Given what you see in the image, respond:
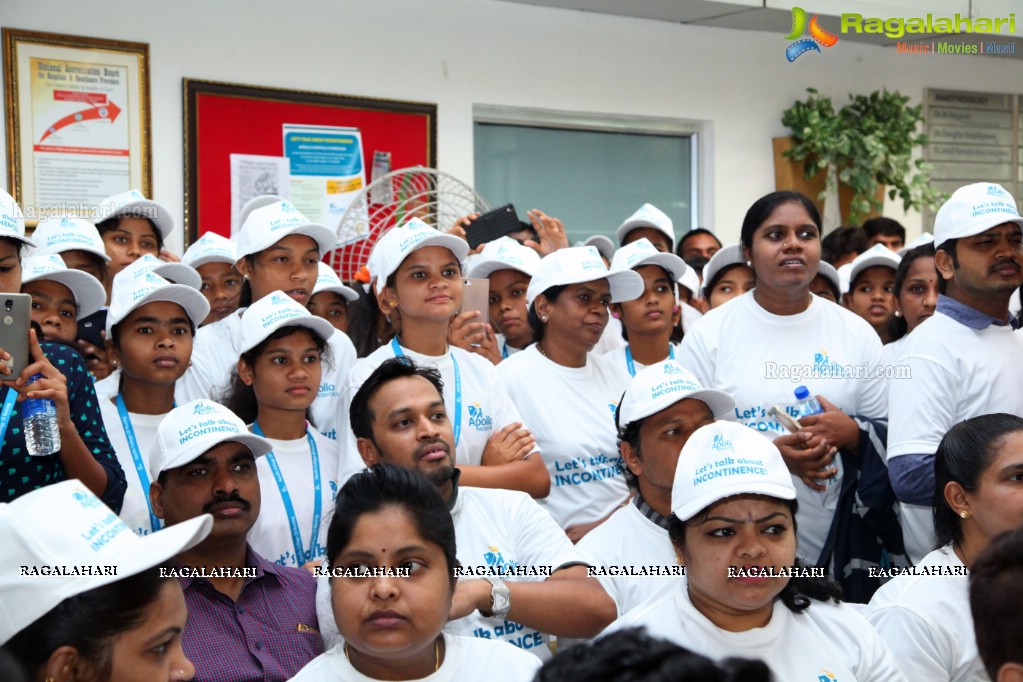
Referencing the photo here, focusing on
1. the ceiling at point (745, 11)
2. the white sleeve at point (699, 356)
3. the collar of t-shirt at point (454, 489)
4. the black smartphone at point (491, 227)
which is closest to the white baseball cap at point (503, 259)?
the black smartphone at point (491, 227)

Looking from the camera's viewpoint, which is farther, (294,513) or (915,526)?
(915,526)

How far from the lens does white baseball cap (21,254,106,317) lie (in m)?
2.94

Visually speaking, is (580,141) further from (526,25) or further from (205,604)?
(205,604)

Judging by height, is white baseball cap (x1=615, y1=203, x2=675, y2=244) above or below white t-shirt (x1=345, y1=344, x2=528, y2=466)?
above

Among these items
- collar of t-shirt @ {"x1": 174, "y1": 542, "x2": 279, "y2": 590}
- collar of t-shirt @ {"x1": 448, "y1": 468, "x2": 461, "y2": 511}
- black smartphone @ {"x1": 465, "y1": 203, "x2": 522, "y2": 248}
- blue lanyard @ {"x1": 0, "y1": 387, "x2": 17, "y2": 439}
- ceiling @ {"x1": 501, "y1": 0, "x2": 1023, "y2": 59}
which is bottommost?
collar of t-shirt @ {"x1": 174, "y1": 542, "x2": 279, "y2": 590}

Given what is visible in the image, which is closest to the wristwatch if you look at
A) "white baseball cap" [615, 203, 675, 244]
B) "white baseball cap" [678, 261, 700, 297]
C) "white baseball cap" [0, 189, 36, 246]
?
"white baseball cap" [0, 189, 36, 246]

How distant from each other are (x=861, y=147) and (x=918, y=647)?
534cm

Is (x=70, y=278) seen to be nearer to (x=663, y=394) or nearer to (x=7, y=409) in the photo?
(x=7, y=409)

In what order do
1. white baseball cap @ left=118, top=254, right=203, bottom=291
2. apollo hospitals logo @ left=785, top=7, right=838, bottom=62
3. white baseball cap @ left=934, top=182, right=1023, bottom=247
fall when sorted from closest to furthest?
white baseball cap @ left=934, top=182, right=1023, bottom=247, white baseball cap @ left=118, top=254, right=203, bottom=291, apollo hospitals logo @ left=785, top=7, right=838, bottom=62

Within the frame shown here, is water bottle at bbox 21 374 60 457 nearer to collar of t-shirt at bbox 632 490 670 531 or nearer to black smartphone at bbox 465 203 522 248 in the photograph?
collar of t-shirt at bbox 632 490 670 531

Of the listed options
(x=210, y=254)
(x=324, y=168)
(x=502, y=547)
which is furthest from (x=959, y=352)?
(x=324, y=168)

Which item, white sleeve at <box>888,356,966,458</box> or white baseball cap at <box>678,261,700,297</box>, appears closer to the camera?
white sleeve at <box>888,356,966,458</box>

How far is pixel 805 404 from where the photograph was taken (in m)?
2.99

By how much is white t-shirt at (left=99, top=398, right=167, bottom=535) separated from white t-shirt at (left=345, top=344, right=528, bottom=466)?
524 mm
